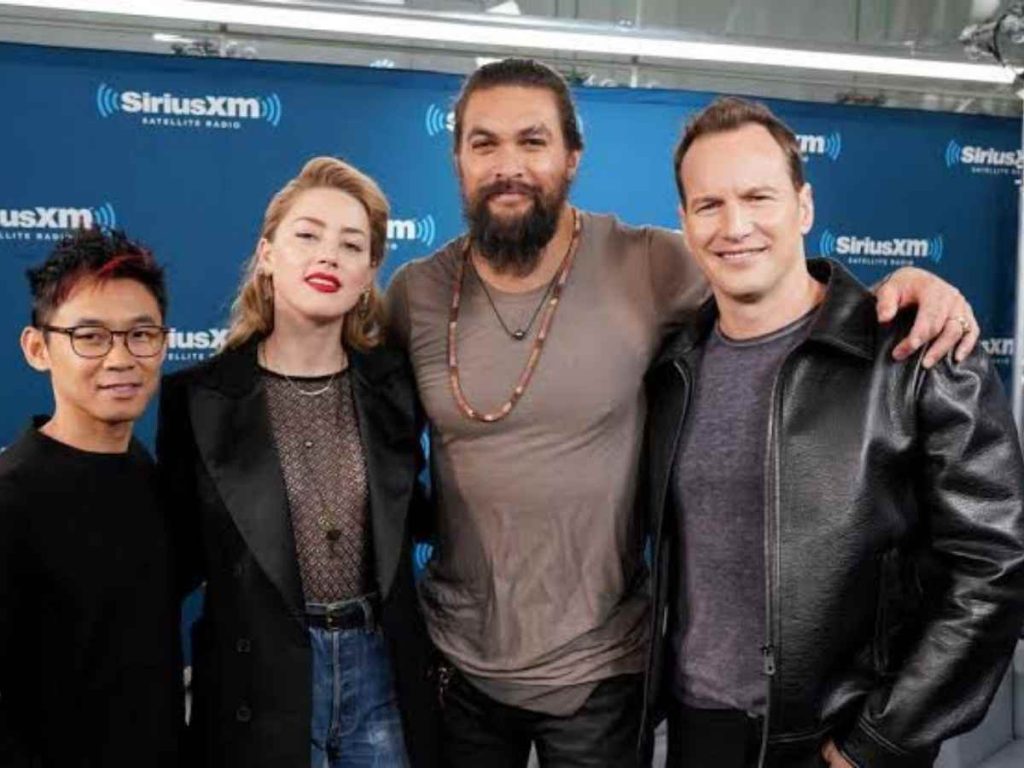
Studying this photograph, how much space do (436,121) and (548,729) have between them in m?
2.53

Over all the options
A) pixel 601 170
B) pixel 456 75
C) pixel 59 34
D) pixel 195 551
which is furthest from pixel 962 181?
pixel 195 551

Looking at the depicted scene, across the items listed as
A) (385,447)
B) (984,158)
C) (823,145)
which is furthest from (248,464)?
(984,158)

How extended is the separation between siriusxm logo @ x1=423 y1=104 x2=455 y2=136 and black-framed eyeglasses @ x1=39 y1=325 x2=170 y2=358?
2309 millimetres

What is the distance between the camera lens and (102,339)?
1.81 meters

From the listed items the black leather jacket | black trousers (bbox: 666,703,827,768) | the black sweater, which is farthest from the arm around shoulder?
the black sweater

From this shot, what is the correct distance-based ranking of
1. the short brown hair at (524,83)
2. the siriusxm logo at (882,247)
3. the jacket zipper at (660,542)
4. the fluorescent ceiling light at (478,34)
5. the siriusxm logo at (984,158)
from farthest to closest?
the siriusxm logo at (984,158) < the siriusxm logo at (882,247) < the fluorescent ceiling light at (478,34) < the short brown hair at (524,83) < the jacket zipper at (660,542)

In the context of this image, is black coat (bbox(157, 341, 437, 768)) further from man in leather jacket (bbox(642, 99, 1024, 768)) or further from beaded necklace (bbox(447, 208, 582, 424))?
man in leather jacket (bbox(642, 99, 1024, 768))

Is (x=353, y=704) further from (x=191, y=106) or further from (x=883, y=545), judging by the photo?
(x=191, y=106)

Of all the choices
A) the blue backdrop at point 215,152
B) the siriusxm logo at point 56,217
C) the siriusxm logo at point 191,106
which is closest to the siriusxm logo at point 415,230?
the blue backdrop at point 215,152

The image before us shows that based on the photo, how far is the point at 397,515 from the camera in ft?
6.49

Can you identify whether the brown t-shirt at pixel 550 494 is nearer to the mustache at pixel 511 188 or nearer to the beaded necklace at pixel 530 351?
the beaded necklace at pixel 530 351

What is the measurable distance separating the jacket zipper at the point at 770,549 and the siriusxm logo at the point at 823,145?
3.12 meters

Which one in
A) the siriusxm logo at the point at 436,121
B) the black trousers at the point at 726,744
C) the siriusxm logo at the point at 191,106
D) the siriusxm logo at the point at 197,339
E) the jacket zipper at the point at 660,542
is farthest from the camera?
the siriusxm logo at the point at 436,121

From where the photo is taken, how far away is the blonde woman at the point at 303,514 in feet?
6.18
